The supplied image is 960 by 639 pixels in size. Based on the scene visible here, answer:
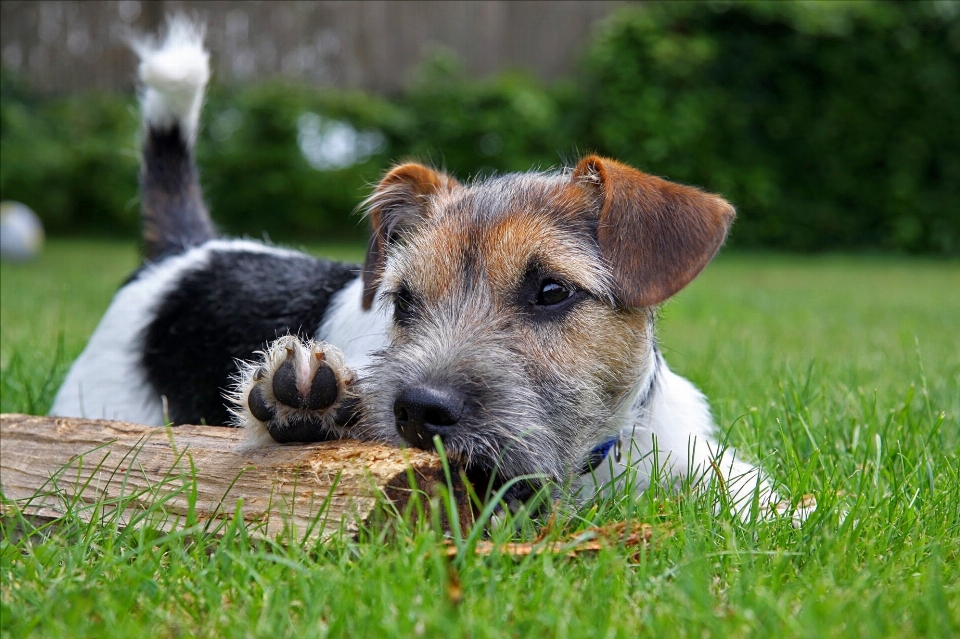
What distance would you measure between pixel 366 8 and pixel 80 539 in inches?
523

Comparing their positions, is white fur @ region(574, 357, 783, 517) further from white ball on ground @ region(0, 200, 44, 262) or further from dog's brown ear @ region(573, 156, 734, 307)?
white ball on ground @ region(0, 200, 44, 262)

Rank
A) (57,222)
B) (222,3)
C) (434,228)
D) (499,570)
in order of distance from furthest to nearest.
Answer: (57,222) < (222,3) < (434,228) < (499,570)

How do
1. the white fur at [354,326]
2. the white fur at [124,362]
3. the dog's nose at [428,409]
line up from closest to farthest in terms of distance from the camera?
the dog's nose at [428,409], the white fur at [354,326], the white fur at [124,362]

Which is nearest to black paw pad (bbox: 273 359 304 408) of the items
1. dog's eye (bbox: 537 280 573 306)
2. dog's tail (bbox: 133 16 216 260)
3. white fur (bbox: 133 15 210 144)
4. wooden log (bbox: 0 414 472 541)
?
wooden log (bbox: 0 414 472 541)

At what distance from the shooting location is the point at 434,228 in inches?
120

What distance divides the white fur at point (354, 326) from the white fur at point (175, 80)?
59.6 inches

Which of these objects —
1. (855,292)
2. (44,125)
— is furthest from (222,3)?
(855,292)

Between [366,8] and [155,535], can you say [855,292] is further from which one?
[155,535]

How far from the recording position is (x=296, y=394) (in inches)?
97.5

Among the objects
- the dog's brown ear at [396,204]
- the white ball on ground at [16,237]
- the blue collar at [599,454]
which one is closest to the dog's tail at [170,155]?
the dog's brown ear at [396,204]

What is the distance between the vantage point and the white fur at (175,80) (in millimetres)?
4578

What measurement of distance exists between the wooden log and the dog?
12 centimetres

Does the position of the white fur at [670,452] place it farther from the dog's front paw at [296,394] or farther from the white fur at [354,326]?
the white fur at [354,326]

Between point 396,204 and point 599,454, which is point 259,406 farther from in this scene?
point 396,204
